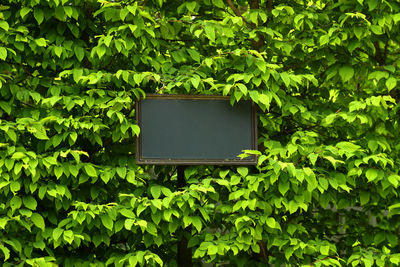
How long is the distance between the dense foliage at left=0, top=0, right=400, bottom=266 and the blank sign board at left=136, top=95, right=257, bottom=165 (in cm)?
12

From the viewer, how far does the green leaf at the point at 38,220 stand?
464 centimetres

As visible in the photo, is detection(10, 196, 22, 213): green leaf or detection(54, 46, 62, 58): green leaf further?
detection(54, 46, 62, 58): green leaf

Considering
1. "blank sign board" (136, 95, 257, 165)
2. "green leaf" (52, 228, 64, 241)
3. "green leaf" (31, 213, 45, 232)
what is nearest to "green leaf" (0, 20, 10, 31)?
"blank sign board" (136, 95, 257, 165)

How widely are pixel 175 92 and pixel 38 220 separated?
139 cm

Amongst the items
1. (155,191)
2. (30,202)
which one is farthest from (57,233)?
(155,191)

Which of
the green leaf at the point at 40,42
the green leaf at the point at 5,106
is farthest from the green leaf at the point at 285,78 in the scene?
the green leaf at the point at 5,106

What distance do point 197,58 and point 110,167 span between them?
1.05 metres

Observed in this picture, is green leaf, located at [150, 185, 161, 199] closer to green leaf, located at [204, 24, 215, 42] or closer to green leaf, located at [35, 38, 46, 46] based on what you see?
green leaf, located at [204, 24, 215, 42]

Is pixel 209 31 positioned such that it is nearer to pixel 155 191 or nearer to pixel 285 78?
pixel 285 78

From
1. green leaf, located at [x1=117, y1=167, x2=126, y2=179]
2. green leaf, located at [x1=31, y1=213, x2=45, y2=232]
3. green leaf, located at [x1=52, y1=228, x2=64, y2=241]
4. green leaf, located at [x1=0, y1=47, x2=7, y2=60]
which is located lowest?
green leaf, located at [x1=52, y1=228, x2=64, y2=241]

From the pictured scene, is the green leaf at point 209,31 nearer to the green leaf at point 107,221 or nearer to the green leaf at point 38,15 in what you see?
the green leaf at point 38,15

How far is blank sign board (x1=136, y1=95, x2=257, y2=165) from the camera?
4.86 meters

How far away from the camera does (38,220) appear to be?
4656mm

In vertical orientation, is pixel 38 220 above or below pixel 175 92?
below
